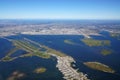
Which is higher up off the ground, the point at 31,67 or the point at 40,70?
the point at 40,70

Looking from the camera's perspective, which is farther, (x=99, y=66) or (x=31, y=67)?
(x=99, y=66)

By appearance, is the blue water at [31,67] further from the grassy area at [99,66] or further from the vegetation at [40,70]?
the grassy area at [99,66]

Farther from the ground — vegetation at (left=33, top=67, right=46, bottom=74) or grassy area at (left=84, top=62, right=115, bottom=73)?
grassy area at (left=84, top=62, right=115, bottom=73)

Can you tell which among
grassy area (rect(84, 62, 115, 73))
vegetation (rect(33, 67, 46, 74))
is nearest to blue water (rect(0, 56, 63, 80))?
vegetation (rect(33, 67, 46, 74))

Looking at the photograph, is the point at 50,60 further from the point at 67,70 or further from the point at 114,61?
the point at 114,61

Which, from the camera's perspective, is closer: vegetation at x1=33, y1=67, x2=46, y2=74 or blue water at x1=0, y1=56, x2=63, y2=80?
blue water at x1=0, y1=56, x2=63, y2=80

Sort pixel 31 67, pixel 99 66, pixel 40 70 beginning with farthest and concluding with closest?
pixel 99 66
pixel 31 67
pixel 40 70

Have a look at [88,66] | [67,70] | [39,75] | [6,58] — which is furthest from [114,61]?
[6,58]

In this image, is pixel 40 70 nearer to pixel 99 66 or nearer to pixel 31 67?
pixel 31 67

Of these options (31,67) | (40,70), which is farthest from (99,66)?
(31,67)

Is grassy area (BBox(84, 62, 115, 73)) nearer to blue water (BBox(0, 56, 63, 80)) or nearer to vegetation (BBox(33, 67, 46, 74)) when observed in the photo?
blue water (BBox(0, 56, 63, 80))

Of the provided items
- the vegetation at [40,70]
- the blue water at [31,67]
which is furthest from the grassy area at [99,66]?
the vegetation at [40,70]

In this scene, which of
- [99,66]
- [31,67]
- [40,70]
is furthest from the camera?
[99,66]
